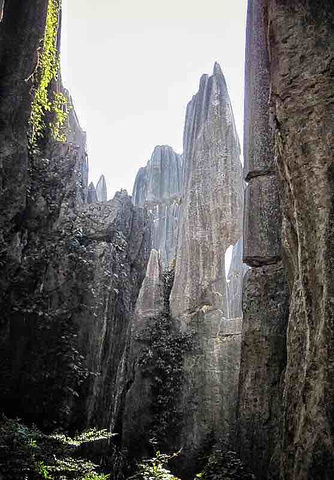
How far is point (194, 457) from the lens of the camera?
1188 centimetres

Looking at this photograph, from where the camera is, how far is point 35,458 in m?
5.78

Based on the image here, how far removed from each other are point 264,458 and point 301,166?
413 cm

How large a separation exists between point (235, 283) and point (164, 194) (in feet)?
30.7

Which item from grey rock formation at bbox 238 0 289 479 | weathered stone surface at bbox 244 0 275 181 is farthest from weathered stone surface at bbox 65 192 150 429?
weathered stone surface at bbox 244 0 275 181

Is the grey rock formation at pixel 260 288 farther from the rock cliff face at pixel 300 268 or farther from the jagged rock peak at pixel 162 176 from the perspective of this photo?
the jagged rock peak at pixel 162 176

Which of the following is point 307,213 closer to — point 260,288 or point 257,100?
point 260,288

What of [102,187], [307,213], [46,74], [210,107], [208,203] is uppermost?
[102,187]

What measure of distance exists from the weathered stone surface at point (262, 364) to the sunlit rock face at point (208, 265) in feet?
19.4

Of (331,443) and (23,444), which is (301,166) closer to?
(331,443)

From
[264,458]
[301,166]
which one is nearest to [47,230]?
[264,458]

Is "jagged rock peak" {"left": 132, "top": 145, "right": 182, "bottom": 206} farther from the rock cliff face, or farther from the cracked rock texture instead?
the rock cliff face

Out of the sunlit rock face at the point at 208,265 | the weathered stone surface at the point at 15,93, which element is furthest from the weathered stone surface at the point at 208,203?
the weathered stone surface at the point at 15,93

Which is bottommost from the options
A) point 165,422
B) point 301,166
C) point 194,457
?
point 194,457

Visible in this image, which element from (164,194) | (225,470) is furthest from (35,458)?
(164,194)
